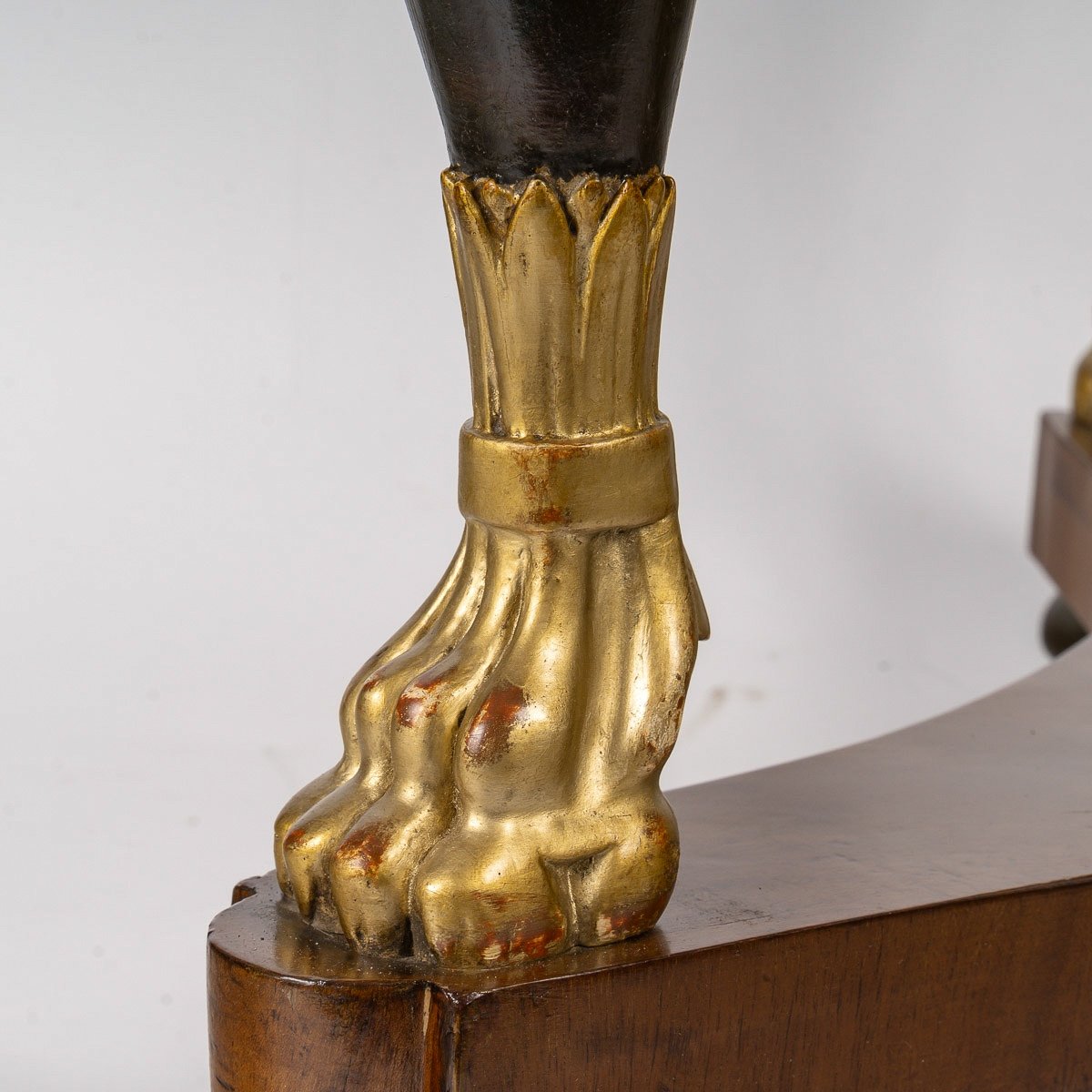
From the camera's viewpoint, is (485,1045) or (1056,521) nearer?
(485,1045)

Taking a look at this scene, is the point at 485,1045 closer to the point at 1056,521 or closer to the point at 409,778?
the point at 409,778

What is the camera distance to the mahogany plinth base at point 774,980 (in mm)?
679

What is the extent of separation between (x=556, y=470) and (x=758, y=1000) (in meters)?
0.22

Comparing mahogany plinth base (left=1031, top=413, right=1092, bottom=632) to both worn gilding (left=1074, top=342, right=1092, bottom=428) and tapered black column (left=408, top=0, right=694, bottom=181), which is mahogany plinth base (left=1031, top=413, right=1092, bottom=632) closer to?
worn gilding (left=1074, top=342, right=1092, bottom=428)

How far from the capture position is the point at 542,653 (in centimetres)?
69

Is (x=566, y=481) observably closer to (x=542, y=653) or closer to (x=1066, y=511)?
(x=542, y=653)

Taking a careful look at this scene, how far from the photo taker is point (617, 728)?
69cm

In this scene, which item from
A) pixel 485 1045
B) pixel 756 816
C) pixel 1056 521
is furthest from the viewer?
pixel 1056 521

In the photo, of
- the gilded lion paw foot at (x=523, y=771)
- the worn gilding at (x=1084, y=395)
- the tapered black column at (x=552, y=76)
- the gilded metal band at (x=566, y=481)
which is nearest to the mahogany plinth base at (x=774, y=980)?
the gilded lion paw foot at (x=523, y=771)

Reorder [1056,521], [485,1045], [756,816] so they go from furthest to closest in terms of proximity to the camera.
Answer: [1056,521]
[756,816]
[485,1045]

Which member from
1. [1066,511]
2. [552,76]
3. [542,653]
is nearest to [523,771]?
[542,653]

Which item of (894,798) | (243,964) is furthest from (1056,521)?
(243,964)

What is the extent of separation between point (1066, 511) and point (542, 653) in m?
0.91

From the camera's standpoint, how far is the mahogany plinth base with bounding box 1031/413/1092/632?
143cm
